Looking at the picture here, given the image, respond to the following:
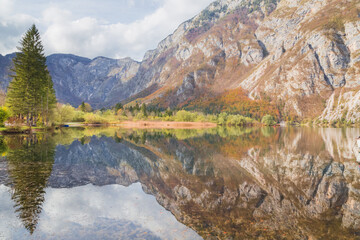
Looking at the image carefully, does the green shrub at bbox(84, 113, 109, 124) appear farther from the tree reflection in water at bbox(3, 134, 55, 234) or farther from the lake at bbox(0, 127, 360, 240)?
the lake at bbox(0, 127, 360, 240)

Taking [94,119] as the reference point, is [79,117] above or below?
above

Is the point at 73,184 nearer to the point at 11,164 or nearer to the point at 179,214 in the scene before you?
the point at 11,164

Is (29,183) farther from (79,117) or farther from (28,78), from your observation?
(79,117)

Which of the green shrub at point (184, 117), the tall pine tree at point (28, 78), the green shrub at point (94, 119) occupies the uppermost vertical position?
the tall pine tree at point (28, 78)

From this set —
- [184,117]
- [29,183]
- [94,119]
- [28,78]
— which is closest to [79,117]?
[94,119]

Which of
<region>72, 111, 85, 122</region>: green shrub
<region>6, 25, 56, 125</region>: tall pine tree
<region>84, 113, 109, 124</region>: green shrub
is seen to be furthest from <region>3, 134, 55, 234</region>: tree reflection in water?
<region>84, 113, 109, 124</region>: green shrub

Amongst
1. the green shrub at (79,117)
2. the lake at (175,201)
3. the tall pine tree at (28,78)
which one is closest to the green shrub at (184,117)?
the green shrub at (79,117)

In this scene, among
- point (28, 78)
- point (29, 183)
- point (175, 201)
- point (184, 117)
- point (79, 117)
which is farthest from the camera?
point (184, 117)

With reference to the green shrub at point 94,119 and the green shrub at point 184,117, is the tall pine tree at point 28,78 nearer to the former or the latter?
the green shrub at point 94,119

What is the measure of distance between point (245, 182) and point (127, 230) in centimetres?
977

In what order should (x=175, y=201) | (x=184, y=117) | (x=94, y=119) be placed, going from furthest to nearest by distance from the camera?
(x=184, y=117) → (x=94, y=119) → (x=175, y=201)

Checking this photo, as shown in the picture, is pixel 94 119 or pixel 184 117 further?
pixel 184 117

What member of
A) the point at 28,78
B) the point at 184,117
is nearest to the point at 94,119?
the point at 184,117

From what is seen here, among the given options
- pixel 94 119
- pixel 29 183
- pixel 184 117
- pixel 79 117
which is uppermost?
pixel 79 117
